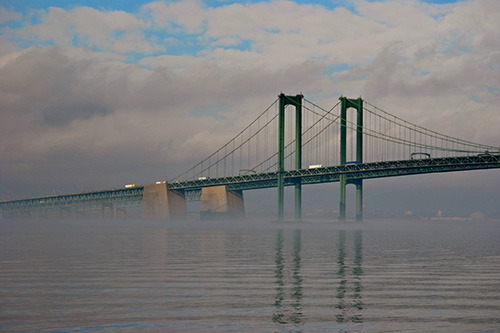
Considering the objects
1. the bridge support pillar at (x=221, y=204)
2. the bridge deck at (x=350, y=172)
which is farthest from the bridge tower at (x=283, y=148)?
the bridge support pillar at (x=221, y=204)

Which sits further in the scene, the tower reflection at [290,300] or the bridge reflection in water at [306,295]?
the bridge reflection in water at [306,295]

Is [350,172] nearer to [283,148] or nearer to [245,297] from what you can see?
[283,148]

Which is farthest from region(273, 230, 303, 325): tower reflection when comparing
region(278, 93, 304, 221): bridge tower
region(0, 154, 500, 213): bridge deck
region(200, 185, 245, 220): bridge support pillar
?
region(200, 185, 245, 220): bridge support pillar

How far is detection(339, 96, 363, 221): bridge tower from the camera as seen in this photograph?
396 ft

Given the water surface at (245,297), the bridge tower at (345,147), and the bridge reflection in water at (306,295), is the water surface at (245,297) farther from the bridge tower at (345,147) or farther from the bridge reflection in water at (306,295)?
the bridge tower at (345,147)

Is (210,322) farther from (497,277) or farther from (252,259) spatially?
(252,259)

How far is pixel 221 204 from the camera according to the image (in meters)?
140

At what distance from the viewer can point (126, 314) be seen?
538 inches

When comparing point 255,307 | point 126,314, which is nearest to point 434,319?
point 255,307

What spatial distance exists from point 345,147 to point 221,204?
3523 centimetres

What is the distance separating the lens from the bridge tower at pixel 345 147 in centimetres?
12069

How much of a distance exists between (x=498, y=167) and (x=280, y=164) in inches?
1705

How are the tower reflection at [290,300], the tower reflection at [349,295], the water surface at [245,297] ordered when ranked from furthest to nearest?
the tower reflection at [349,295]
the tower reflection at [290,300]
the water surface at [245,297]

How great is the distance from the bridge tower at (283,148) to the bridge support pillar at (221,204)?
18822 mm
